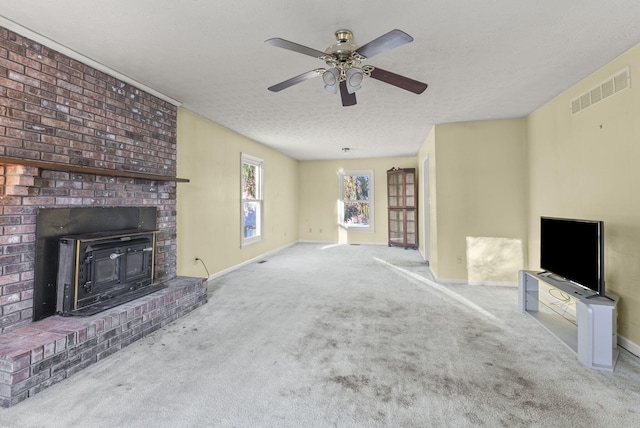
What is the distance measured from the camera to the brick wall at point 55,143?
212 cm

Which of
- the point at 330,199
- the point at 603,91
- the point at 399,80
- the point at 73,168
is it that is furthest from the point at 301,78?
the point at 330,199

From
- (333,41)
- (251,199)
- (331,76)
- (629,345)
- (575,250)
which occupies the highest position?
(333,41)

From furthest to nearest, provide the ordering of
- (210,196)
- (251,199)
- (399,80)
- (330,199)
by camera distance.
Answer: (330,199) < (251,199) < (210,196) < (399,80)

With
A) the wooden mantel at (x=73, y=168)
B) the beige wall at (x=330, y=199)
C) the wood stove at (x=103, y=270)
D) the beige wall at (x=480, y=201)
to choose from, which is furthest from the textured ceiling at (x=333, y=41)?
the beige wall at (x=330, y=199)

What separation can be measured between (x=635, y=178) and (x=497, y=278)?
7.74 feet

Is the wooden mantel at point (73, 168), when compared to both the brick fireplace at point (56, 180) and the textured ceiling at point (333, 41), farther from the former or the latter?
the textured ceiling at point (333, 41)

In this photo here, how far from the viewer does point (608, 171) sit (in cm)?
263

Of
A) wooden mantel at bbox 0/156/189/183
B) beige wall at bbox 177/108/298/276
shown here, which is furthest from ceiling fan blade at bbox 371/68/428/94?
beige wall at bbox 177/108/298/276

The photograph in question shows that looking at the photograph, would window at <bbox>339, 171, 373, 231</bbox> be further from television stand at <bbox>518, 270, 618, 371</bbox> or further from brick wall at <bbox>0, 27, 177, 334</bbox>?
brick wall at <bbox>0, 27, 177, 334</bbox>

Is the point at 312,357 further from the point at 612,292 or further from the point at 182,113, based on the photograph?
the point at 182,113

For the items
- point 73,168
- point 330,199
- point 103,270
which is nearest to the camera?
point 73,168

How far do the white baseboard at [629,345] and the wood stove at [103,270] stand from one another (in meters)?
4.31

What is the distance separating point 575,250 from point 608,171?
2.56 ft

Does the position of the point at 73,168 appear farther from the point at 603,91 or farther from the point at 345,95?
the point at 603,91
